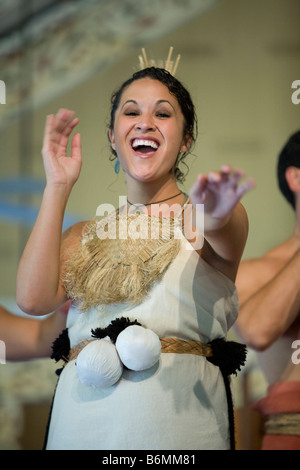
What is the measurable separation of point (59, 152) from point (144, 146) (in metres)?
0.21

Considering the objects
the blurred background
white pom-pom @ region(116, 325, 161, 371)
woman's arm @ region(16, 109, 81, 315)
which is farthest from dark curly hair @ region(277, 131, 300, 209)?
white pom-pom @ region(116, 325, 161, 371)

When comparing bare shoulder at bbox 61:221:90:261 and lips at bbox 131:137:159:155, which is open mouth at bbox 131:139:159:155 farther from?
bare shoulder at bbox 61:221:90:261

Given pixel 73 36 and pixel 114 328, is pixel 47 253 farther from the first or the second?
pixel 73 36

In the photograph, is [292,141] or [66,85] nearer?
[292,141]

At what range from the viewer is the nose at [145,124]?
4.91 ft

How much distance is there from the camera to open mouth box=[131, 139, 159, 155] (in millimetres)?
1500

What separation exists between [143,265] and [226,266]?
0.19 m

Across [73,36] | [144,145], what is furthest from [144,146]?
[73,36]

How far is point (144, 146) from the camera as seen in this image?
4.99 feet

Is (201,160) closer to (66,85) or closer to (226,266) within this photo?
(66,85)

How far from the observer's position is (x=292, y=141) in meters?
2.40

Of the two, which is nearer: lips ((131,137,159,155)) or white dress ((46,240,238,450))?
white dress ((46,240,238,450))

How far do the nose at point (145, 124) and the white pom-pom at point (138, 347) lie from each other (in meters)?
0.48
